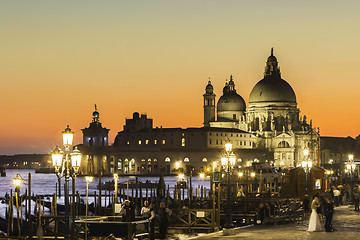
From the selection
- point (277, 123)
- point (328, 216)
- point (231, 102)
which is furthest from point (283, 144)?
point (328, 216)

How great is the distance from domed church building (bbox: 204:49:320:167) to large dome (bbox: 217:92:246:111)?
3662 mm

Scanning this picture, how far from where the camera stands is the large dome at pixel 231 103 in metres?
149

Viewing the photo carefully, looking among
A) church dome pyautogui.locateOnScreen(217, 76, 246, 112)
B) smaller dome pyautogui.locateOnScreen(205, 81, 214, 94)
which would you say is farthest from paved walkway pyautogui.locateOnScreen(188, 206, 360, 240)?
smaller dome pyautogui.locateOnScreen(205, 81, 214, 94)

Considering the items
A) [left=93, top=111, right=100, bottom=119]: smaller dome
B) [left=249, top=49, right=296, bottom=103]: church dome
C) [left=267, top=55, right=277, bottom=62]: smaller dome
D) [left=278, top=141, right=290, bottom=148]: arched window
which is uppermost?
[left=267, top=55, right=277, bottom=62]: smaller dome

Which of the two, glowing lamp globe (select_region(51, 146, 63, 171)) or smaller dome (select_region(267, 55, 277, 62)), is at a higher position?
smaller dome (select_region(267, 55, 277, 62))

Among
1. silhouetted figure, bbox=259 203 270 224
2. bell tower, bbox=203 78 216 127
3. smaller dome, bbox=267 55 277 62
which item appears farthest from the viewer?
bell tower, bbox=203 78 216 127

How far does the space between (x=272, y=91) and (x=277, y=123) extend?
6657mm

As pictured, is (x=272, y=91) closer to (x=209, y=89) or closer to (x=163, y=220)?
(x=209, y=89)

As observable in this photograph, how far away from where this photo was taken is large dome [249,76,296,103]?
139 m

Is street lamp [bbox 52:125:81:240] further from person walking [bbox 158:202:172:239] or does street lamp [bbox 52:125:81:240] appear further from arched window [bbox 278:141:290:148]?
arched window [bbox 278:141:290:148]

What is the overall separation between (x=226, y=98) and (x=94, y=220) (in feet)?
423

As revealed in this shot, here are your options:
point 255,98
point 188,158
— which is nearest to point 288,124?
point 255,98

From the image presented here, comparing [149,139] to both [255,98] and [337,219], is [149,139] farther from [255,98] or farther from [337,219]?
[337,219]

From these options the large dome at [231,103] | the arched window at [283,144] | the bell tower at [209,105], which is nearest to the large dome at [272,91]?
the arched window at [283,144]
